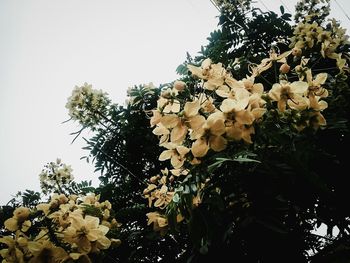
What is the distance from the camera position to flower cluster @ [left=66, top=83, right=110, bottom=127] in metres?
4.01

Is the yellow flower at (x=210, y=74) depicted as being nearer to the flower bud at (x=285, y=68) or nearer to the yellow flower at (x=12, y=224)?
the flower bud at (x=285, y=68)

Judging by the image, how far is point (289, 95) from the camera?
1.35 metres

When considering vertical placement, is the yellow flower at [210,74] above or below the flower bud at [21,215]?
above

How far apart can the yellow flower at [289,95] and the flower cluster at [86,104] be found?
3064mm

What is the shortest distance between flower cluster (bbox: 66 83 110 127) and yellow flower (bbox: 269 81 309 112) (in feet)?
10.1

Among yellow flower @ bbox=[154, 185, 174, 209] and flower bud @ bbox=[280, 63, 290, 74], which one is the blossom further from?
flower bud @ bbox=[280, 63, 290, 74]

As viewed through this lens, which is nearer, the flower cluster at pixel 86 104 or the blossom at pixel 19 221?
the blossom at pixel 19 221

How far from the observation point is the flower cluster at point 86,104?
401 cm

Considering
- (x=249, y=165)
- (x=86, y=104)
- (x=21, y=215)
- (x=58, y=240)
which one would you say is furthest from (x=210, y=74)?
(x=86, y=104)

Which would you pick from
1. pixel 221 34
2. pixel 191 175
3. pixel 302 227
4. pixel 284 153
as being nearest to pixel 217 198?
pixel 191 175

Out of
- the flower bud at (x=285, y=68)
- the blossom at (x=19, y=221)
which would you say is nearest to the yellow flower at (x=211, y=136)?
the flower bud at (x=285, y=68)

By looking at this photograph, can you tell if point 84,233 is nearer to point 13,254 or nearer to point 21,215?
point 13,254

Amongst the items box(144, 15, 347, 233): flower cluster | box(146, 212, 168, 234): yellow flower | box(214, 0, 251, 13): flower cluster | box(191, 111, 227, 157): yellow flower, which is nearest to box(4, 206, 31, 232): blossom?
box(146, 212, 168, 234): yellow flower

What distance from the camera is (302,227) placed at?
213 cm
